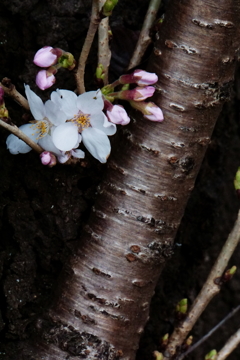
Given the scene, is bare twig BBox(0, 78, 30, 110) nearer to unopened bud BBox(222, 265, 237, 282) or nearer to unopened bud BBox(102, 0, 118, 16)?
unopened bud BBox(102, 0, 118, 16)

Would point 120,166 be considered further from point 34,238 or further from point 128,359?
point 128,359

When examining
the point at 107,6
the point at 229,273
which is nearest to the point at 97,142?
the point at 107,6

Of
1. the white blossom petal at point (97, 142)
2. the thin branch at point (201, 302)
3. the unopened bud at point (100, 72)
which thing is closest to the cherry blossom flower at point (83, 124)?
the white blossom petal at point (97, 142)

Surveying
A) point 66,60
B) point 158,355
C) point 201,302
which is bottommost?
point 158,355

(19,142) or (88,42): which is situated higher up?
(88,42)

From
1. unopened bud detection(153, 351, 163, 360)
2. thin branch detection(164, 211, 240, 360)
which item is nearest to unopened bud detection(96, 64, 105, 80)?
thin branch detection(164, 211, 240, 360)

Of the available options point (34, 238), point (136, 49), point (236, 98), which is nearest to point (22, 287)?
point (34, 238)

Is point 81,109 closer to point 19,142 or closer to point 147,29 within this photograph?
point 19,142
